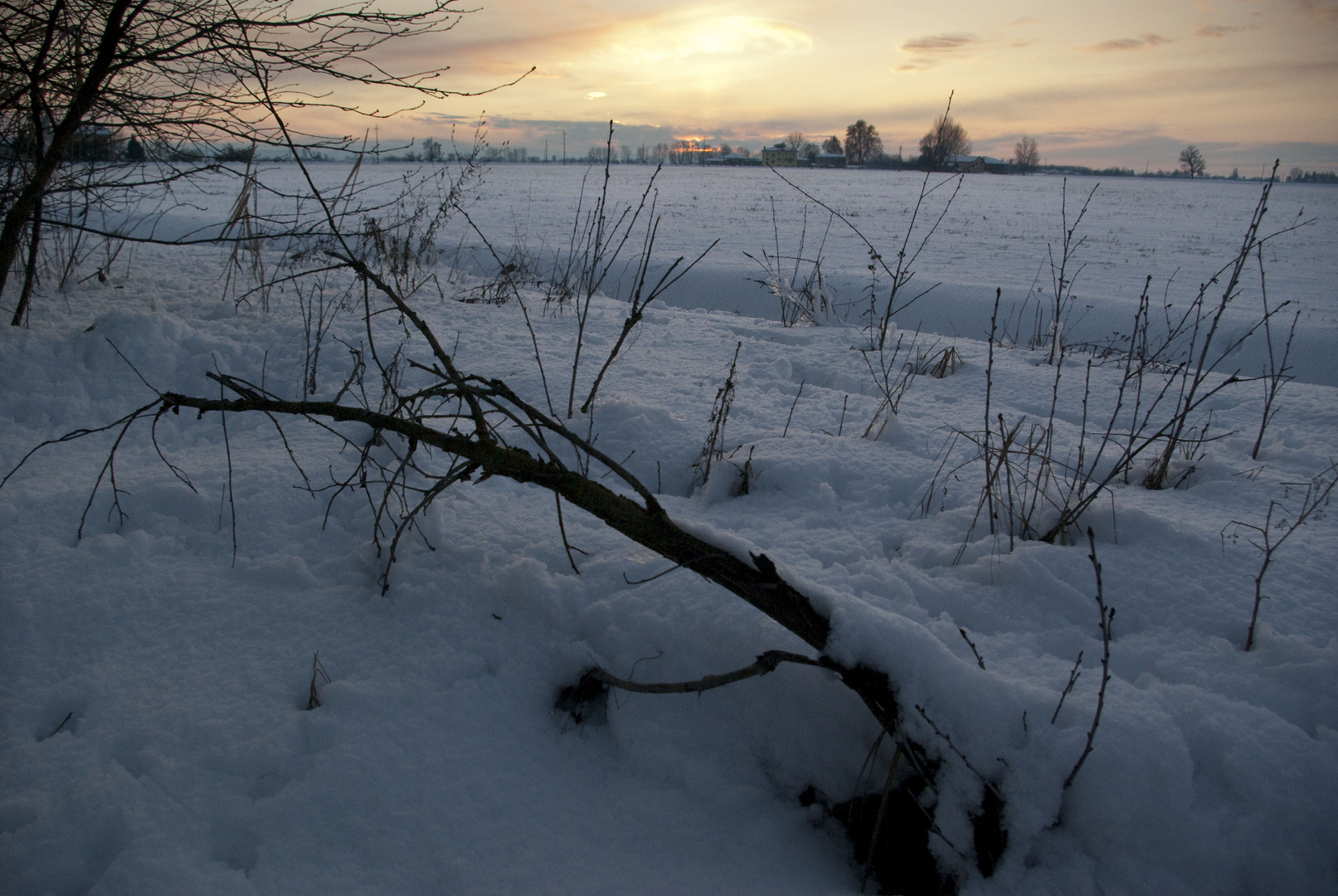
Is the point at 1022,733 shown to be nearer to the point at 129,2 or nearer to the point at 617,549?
the point at 617,549

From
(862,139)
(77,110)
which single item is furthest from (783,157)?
(77,110)

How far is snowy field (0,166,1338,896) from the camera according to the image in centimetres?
131

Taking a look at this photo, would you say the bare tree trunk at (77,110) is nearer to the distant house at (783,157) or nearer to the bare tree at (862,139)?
the bare tree at (862,139)

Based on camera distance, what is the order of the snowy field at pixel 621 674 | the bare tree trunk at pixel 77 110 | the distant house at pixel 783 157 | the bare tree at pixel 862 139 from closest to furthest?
the snowy field at pixel 621 674 < the bare tree trunk at pixel 77 110 < the bare tree at pixel 862 139 < the distant house at pixel 783 157

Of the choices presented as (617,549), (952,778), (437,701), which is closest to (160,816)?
(437,701)

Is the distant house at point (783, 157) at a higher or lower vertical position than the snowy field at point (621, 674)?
higher

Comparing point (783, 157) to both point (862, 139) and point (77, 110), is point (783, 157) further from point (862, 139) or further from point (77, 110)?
point (77, 110)

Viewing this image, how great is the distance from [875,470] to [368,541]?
6.05 ft

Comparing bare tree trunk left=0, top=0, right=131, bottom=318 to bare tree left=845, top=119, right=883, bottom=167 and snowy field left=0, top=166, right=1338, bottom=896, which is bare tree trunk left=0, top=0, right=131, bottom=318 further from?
bare tree left=845, top=119, right=883, bottom=167

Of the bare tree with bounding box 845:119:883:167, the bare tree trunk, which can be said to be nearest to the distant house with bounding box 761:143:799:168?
the bare tree with bounding box 845:119:883:167

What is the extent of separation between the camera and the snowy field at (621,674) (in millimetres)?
1313

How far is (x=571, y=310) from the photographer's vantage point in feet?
16.9

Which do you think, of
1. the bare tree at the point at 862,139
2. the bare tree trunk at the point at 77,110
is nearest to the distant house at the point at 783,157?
the bare tree at the point at 862,139

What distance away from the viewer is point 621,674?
169 cm
